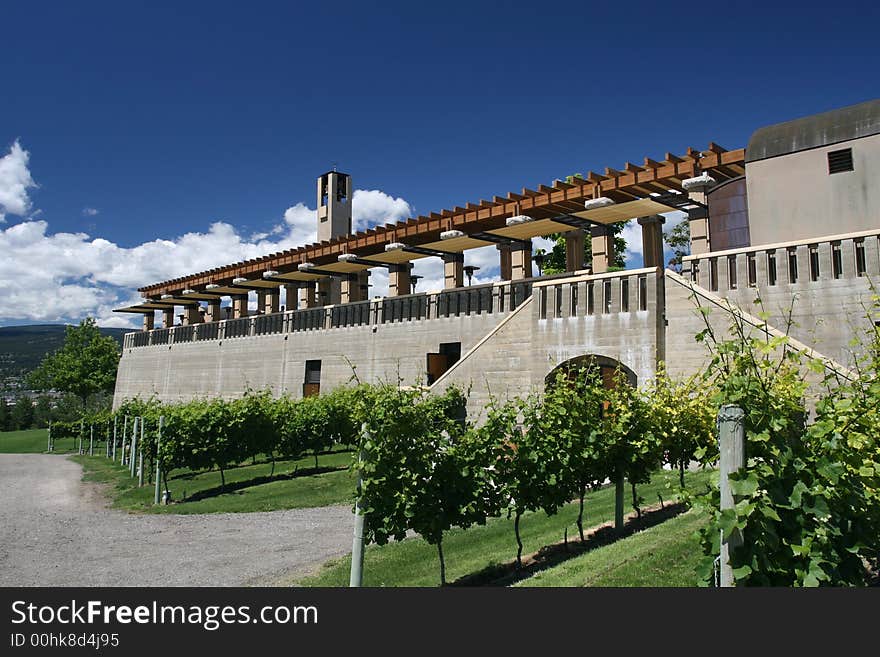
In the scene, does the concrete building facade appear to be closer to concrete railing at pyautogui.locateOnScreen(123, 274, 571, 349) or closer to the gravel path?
concrete railing at pyautogui.locateOnScreen(123, 274, 571, 349)

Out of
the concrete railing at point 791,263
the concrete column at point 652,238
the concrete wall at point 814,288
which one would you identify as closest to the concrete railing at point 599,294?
the concrete wall at point 814,288

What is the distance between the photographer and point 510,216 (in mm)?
21672

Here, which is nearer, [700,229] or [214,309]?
[700,229]

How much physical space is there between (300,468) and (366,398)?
48.2 ft

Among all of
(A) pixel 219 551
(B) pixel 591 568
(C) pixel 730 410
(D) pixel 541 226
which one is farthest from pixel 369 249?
(C) pixel 730 410

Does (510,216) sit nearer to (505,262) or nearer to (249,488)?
(505,262)

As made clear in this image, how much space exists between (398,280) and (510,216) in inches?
311

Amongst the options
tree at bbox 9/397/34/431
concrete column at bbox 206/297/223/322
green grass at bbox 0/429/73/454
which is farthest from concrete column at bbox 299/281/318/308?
tree at bbox 9/397/34/431

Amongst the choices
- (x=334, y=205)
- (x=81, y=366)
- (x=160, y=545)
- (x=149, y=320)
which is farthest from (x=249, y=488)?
(x=81, y=366)

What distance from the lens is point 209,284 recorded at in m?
38.2

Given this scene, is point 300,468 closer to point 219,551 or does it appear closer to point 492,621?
point 219,551

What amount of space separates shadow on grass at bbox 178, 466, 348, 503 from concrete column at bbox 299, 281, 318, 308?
16408 mm

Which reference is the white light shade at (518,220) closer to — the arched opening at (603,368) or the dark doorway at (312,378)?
the arched opening at (603,368)

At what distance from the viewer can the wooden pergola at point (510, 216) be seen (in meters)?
17.5
